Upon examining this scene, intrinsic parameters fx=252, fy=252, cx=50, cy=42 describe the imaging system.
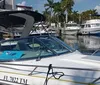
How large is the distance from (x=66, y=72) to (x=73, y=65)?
0.30 metres

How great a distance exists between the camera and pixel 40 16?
6.75 m

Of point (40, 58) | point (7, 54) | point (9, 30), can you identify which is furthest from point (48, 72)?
point (9, 30)

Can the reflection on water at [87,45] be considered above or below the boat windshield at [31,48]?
below

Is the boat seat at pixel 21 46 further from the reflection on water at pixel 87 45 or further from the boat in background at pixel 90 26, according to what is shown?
the boat in background at pixel 90 26

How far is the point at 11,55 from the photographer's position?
5340mm

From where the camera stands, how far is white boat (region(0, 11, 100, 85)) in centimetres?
423

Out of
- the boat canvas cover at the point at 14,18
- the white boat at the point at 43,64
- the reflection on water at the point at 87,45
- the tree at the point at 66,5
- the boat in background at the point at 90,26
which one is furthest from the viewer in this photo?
the tree at the point at 66,5

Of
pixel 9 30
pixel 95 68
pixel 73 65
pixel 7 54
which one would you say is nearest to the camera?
pixel 95 68

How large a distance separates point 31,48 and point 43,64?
654mm

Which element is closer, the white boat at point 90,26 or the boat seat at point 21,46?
the boat seat at point 21,46

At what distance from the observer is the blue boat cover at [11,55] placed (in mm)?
5246

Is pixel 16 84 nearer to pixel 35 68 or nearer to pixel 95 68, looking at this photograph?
pixel 35 68

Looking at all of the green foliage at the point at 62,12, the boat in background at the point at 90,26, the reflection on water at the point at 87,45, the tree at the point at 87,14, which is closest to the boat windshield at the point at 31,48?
the reflection on water at the point at 87,45

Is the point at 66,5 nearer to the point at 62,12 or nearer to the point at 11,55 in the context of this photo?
the point at 62,12
